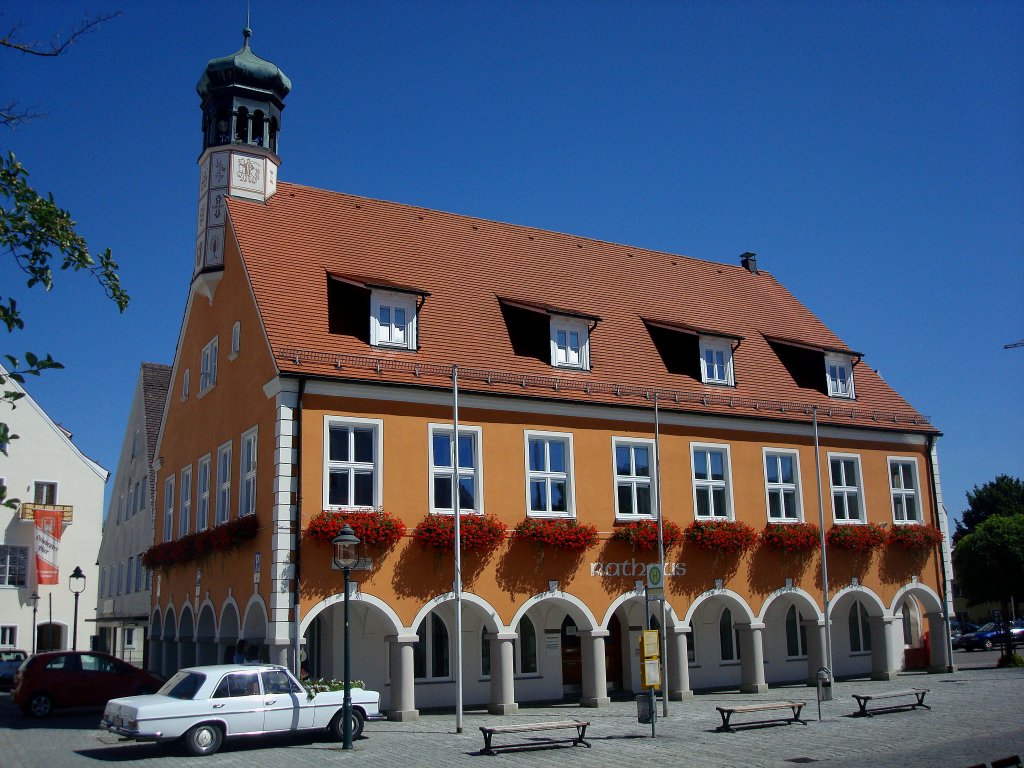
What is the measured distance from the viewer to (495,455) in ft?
77.6

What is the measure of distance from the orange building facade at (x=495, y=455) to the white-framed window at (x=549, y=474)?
7cm

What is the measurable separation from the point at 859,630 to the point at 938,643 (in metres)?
2.41

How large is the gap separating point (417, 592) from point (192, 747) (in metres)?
6.17

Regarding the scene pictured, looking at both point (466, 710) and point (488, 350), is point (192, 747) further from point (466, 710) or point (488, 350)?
point (488, 350)

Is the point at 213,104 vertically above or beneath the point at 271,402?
above

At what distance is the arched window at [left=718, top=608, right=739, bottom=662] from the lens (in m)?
29.2

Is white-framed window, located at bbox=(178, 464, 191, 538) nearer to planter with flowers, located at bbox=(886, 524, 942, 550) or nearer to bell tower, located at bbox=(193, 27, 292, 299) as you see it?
bell tower, located at bbox=(193, 27, 292, 299)

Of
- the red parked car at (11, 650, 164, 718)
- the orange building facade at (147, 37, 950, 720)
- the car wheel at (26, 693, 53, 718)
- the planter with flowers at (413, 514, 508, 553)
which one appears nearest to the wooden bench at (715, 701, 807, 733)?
the orange building facade at (147, 37, 950, 720)

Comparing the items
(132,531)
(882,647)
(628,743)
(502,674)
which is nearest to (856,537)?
(882,647)

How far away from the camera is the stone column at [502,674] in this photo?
74.1 ft

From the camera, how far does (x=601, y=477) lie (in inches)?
985

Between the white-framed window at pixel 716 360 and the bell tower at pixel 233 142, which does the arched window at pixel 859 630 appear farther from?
the bell tower at pixel 233 142

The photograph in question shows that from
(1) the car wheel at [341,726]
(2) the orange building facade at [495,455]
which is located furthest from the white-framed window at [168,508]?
(1) the car wheel at [341,726]

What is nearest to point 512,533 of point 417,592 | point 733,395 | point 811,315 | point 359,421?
point 417,592
